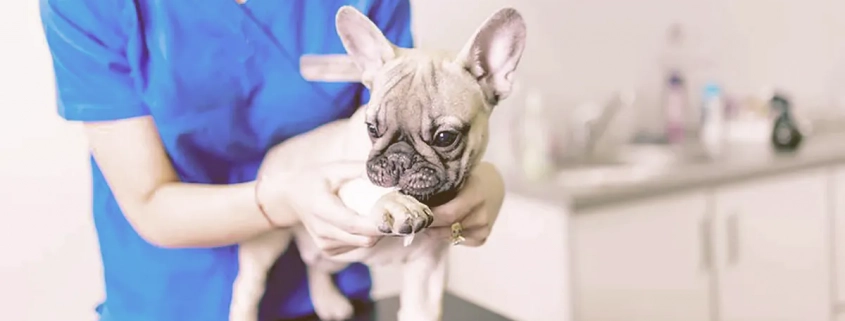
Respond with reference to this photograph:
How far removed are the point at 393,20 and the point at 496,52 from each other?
23 cm

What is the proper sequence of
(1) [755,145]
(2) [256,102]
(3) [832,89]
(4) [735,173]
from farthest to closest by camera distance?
(3) [832,89], (1) [755,145], (4) [735,173], (2) [256,102]

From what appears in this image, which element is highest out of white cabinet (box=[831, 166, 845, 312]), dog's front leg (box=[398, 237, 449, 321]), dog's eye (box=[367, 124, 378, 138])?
dog's eye (box=[367, 124, 378, 138])

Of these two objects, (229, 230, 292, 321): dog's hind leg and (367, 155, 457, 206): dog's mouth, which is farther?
(229, 230, 292, 321): dog's hind leg

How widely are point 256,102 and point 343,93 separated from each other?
0.09 metres

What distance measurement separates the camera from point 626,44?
86.7 inches

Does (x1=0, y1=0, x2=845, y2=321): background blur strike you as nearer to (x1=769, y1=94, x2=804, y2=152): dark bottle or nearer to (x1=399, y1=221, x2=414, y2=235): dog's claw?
(x1=769, y1=94, x2=804, y2=152): dark bottle

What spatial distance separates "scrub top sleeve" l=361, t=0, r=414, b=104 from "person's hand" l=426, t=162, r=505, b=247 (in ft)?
0.55

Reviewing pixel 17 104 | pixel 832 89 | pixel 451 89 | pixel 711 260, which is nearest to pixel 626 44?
pixel 711 260

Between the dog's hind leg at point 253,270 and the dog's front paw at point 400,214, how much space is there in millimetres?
241

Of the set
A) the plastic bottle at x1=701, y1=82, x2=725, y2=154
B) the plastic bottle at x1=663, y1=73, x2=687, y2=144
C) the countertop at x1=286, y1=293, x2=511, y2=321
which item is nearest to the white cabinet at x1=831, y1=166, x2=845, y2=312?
the plastic bottle at x1=701, y1=82, x2=725, y2=154

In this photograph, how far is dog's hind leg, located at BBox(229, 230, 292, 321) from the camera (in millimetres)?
879

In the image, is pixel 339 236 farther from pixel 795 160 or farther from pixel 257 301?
pixel 795 160

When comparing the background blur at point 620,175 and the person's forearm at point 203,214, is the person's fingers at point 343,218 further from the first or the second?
the background blur at point 620,175

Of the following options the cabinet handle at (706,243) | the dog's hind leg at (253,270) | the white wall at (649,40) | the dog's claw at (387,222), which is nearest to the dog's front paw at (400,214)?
the dog's claw at (387,222)
